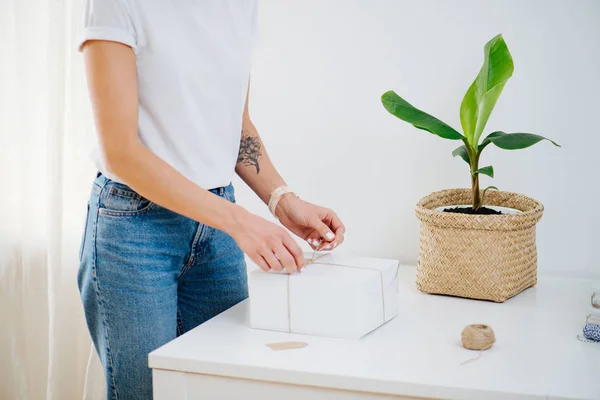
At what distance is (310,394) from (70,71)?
118cm

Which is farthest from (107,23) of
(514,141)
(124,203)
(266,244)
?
(514,141)

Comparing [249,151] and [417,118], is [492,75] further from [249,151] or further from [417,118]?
[249,151]

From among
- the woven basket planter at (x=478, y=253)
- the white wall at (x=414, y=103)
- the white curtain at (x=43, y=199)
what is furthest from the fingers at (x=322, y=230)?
the white curtain at (x=43, y=199)

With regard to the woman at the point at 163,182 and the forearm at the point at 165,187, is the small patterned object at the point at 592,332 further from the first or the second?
the forearm at the point at 165,187

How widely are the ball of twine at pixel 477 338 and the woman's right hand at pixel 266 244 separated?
0.81ft

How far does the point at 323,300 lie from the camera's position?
1.01 metres

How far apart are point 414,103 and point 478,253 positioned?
415 mm

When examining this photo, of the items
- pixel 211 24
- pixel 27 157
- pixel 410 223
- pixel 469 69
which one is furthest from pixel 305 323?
pixel 27 157

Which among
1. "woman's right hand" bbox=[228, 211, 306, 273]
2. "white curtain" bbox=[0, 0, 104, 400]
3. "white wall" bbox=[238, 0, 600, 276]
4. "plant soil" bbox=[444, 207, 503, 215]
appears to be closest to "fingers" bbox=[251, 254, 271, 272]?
"woman's right hand" bbox=[228, 211, 306, 273]

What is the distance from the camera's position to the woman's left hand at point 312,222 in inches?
46.2

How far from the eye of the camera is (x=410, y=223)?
1569 mm

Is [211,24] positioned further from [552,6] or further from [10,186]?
[10,186]

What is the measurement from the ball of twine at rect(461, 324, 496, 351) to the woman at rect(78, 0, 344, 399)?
0.25 meters

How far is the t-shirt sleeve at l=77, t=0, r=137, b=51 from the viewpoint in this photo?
0.94m
